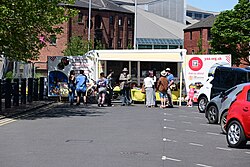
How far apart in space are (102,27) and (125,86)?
164ft

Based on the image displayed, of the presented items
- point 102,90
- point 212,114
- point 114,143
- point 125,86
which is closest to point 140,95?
point 125,86

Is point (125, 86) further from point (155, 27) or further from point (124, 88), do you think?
point (155, 27)

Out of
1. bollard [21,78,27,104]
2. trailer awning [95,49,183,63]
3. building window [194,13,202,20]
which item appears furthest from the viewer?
building window [194,13,202,20]

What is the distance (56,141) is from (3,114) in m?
7.62

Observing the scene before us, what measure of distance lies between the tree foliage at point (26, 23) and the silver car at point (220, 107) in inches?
251

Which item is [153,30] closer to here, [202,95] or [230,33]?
[230,33]

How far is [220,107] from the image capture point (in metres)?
17.8

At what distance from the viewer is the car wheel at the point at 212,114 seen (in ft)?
60.8

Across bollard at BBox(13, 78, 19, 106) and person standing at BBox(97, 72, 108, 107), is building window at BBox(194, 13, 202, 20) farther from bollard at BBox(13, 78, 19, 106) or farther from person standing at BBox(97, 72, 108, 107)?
bollard at BBox(13, 78, 19, 106)

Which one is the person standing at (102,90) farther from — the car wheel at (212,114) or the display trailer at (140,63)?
the car wheel at (212,114)

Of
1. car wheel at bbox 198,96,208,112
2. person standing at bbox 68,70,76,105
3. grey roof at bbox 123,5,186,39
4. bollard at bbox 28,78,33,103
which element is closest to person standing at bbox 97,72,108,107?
person standing at bbox 68,70,76,105

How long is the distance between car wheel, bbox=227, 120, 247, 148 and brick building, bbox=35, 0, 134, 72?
58.1 meters

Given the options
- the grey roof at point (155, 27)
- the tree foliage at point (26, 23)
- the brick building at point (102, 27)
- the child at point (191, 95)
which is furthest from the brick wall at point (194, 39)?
the tree foliage at point (26, 23)

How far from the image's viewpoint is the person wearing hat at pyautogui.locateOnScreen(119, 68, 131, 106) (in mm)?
27500
